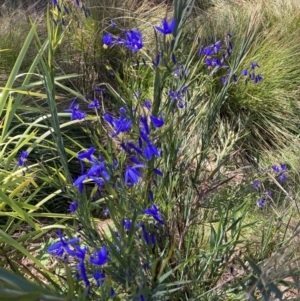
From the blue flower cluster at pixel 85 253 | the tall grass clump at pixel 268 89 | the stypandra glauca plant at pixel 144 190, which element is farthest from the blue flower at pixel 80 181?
the tall grass clump at pixel 268 89

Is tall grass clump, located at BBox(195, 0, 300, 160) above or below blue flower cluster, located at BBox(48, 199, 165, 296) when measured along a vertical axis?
below

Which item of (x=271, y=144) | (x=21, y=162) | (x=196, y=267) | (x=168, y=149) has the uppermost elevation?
(x=168, y=149)

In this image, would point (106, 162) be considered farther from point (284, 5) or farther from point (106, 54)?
point (284, 5)

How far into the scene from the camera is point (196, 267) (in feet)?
4.76

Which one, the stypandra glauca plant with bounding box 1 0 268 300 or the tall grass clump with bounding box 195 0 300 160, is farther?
the tall grass clump with bounding box 195 0 300 160

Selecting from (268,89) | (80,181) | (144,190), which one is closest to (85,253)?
(80,181)

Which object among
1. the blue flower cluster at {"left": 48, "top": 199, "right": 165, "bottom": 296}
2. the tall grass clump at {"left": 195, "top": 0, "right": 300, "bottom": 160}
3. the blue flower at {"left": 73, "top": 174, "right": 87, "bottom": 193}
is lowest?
the tall grass clump at {"left": 195, "top": 0, "right": 300, "bottom": 160}

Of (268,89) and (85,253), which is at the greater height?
(85,253)

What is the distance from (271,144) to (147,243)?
210 cm

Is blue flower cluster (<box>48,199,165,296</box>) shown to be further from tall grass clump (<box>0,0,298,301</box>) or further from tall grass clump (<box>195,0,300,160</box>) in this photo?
tall grass clump (<box>195,0,300,160</box>)

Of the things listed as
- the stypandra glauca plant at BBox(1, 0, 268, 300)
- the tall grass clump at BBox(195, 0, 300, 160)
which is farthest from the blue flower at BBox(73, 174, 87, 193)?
the tall grass clump at BBox(195, 0, 300, 160)

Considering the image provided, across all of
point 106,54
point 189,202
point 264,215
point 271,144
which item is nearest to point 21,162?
point 189,202

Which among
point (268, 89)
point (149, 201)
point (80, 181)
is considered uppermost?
point (80, 181)

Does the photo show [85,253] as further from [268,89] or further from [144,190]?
[268,89]
